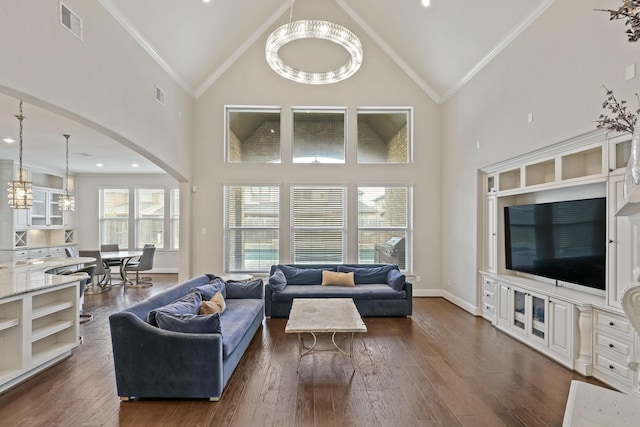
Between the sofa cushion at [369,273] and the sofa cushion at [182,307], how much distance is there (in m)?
2.91

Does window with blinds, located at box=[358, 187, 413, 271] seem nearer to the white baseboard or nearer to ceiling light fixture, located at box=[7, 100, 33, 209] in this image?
the white baseboard

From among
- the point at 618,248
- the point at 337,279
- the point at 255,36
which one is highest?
the point at 255,36

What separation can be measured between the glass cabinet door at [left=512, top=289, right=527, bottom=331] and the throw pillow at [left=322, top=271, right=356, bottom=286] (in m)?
2.43

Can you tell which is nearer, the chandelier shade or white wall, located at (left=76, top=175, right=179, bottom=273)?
the chandelier shade

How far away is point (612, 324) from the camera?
9.62ft

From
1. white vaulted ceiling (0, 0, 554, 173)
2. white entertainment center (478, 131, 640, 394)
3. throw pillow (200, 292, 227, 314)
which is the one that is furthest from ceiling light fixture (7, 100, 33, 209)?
white entertainment center (478, 131, 640, 394)

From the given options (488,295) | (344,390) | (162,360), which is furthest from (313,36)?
(488,295)

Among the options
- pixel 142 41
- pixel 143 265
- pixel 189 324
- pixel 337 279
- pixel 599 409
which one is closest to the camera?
pixel 599 409

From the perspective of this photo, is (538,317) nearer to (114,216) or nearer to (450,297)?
(450,297)

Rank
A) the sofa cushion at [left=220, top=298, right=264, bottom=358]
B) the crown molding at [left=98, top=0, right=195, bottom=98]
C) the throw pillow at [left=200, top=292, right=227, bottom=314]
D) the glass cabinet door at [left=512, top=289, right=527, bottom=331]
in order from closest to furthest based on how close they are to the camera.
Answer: the sofa cushion at [left=220, top=298, right=264, bottom=358]
the throw pillow at [left=200, top=292, right=227, bottom=314]
the crown molding at [left=98, top=0, right=195, bottom=98]
the glass cabinet door at [left=512, top=289, right=527, bottom=331]

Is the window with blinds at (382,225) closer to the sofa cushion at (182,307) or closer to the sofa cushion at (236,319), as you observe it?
the sofa cushion at (236,319)

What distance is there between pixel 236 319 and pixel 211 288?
0.67 m

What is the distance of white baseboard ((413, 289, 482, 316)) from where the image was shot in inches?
207

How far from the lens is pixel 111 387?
301 centimetres
